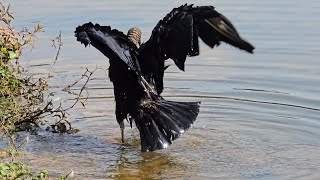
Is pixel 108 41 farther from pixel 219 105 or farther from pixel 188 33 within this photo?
pixel 219 105

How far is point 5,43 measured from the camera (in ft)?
22.0

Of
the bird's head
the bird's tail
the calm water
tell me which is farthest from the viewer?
the bird's head

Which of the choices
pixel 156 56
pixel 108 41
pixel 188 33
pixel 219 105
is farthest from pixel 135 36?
pixel 219 105

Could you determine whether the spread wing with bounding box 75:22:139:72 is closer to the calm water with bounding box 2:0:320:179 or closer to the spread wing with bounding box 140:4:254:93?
the spread wing with bounding box 140:4:254:93

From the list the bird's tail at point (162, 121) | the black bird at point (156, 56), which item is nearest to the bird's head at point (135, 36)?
the black bird at point (156, 56)

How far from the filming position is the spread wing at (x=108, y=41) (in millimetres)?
6195

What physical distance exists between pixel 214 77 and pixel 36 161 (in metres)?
3.10

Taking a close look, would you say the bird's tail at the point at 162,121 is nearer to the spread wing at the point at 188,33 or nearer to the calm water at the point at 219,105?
the calm water at the point at 219,105

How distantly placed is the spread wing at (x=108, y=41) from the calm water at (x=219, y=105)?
2.87 ft

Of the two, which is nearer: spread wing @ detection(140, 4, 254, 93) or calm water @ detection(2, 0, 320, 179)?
spread wing @ detection(140, 4, 254, 93)

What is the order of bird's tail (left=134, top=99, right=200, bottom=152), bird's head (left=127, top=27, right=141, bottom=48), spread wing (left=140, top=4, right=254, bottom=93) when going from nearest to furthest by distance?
spread wing (left=140, top=4, right=254, bottom=93) < bird's tail (left=134, top=99, right=200, bottom=152) < bird's head (left=127, top=27, right=141, bottom=48)

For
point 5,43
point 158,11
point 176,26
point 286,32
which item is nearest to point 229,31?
point 176,26

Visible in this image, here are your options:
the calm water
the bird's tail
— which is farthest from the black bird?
the calm water

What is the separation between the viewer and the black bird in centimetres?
622
